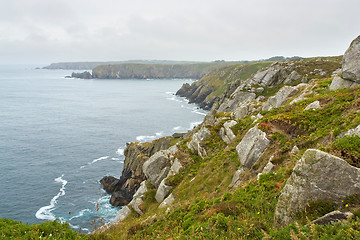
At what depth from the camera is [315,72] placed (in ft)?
207

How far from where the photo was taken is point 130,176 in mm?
49031

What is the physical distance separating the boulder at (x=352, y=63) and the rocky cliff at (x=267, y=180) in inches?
4.0

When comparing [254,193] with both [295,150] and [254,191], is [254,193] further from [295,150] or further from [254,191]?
[295,150]

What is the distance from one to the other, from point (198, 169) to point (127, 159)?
32306mm

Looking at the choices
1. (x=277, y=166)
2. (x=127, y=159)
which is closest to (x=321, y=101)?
(x=277, y=166)

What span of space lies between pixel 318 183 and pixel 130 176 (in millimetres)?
44356

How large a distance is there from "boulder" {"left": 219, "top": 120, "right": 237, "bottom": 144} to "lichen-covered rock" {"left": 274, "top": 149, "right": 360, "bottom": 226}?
16.9 meters

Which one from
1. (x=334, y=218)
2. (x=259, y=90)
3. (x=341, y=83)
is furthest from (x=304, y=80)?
(x=334, y=218)

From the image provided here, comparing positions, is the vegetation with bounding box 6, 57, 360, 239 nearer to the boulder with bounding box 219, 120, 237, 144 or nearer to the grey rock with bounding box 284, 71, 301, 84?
the boulder with bounding box 219, 120, 237, 144

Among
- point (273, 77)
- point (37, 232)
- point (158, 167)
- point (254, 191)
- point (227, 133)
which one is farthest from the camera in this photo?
point (273, 77)

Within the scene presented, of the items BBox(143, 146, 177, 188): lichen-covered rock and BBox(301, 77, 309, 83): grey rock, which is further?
BBox(301, 77, 309, 83): grey rock

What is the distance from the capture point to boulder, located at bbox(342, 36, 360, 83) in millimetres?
23750

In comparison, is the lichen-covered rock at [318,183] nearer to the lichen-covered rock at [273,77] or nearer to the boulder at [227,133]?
the boulder at [227,133]

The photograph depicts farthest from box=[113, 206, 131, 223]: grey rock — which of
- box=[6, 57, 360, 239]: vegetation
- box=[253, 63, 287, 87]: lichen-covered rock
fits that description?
box=[253, 63, 287, 87]: lichen-covered rock
